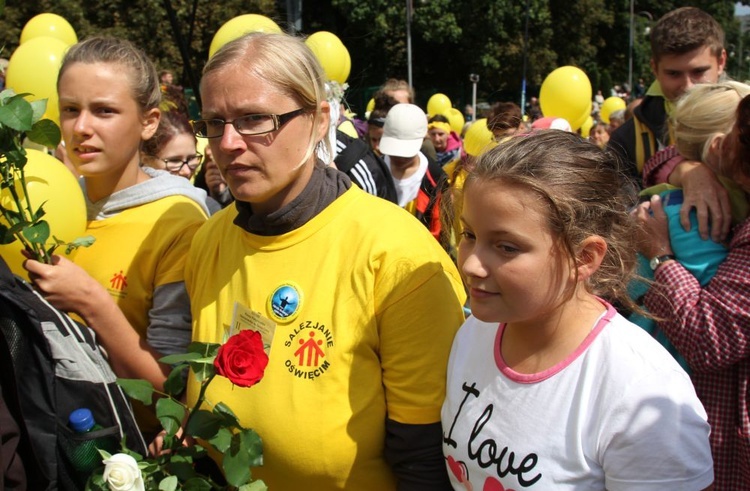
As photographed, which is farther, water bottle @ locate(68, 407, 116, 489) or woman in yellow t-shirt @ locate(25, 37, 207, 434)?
woman in yellow t-shirt @ locate(25, 37, 207, 434)

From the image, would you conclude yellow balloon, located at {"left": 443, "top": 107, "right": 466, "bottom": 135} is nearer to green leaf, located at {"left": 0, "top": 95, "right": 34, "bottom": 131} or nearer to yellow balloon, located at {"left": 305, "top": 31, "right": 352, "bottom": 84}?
yellow balloon, located at {"left": 305, "top": 31, "right": 352, "bottom": 84}

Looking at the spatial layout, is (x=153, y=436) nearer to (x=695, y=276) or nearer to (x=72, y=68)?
(x=72, y=68)

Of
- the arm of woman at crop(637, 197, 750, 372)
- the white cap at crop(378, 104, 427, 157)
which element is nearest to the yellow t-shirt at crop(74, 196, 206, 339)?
the arm of woman at crop(637, 197, 750, 372)

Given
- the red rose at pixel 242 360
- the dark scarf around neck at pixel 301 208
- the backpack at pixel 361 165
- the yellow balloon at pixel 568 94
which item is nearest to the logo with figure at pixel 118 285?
the dark scarf around neck at pixel 301 208

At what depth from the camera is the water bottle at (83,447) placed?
1559mm

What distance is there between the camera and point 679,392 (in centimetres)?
132

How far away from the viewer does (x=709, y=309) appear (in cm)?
178

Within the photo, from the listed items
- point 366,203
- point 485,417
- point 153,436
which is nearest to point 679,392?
point 485,417

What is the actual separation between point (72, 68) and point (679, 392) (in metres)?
1.83

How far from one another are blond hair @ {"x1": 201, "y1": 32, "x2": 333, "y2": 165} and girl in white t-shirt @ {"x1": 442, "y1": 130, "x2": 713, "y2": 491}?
18.4 inches

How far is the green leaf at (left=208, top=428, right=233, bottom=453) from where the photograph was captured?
4.76 ft

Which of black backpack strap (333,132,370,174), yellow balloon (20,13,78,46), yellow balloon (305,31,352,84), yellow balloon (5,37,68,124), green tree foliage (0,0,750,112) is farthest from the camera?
green tree foliage (0,0,750,112)

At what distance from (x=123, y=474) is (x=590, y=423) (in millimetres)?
898

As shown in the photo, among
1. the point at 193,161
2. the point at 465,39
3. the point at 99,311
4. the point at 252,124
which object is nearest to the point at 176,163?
the point at 193,161
